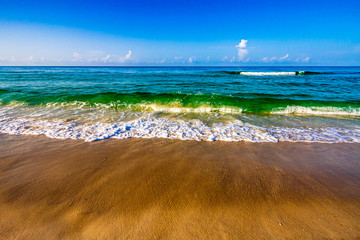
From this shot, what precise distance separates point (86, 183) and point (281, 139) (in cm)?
487

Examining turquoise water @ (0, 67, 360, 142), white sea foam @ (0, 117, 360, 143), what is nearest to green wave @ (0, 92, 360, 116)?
turquoise water @ (0, 67, 360, 142)

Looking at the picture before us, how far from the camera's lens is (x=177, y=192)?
2.56 meters

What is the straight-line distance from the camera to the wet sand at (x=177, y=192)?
195 cm

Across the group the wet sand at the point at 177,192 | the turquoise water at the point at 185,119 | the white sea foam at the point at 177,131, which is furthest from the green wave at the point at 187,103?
the wet sand at the point at 177,192

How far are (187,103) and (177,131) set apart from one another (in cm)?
429

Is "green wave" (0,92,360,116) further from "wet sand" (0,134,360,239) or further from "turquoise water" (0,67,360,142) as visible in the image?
"wet sand" (0,134,360,239)

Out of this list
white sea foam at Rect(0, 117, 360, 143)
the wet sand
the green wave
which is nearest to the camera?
the wet sand

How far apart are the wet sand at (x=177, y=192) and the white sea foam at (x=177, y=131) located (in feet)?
2.22

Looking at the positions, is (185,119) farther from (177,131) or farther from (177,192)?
(177,192)

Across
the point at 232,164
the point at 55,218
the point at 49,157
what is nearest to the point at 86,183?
the point at 55,218

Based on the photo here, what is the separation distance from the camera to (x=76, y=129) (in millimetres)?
5320

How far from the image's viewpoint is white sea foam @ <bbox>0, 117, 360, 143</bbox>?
4.81 metres

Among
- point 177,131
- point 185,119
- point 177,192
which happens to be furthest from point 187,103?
point 177,192

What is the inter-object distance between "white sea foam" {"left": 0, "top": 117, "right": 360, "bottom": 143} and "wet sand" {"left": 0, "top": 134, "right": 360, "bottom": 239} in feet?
2.22
